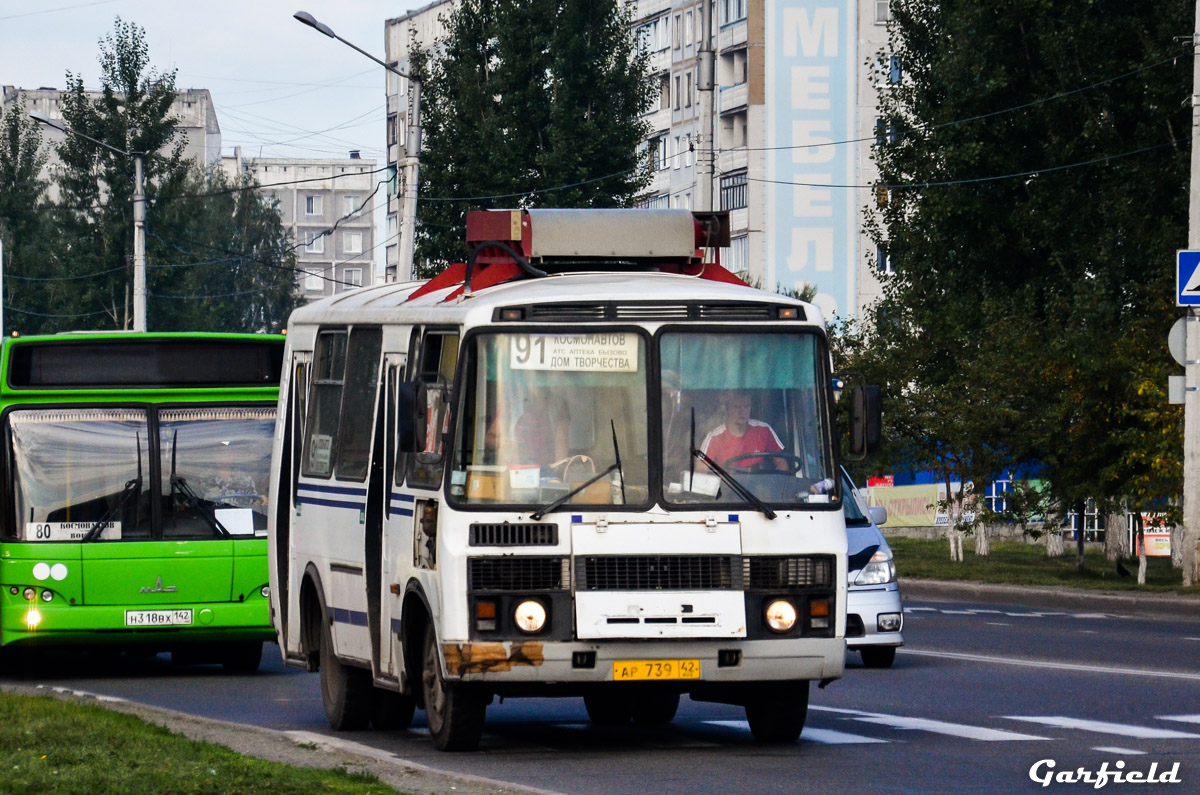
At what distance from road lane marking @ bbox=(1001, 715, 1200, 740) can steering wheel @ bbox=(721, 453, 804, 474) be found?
2462 mm

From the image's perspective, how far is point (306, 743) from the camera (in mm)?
12312

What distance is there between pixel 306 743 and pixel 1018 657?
9.61m

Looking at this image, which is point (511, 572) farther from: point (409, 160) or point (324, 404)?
point (409, 160)

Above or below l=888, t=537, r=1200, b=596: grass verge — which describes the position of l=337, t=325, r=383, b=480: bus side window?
above

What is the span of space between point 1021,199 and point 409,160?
41.9ft

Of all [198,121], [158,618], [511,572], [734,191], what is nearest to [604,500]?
[511,572]

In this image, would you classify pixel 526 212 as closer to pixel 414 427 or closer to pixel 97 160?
pixel 414 427

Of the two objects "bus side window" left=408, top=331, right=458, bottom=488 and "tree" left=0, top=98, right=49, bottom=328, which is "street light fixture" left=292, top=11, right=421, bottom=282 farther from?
"tree" left=0, top=98, right=49, bottom=328

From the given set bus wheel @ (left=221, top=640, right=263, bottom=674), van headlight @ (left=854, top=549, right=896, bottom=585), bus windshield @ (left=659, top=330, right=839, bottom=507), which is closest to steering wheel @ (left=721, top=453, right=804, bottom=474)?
bus windshield @ (left=659, top=330, right=839, bottom=507)

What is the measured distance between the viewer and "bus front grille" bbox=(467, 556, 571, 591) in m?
12.1

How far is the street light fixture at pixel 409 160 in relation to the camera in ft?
133

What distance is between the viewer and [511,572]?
12094mm

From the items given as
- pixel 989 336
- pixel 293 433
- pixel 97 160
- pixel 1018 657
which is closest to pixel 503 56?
pixel 97 160

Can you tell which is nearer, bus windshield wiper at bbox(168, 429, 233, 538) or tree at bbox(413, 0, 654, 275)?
bus windshield wiper at bbox(168, 429, 233, 538)
